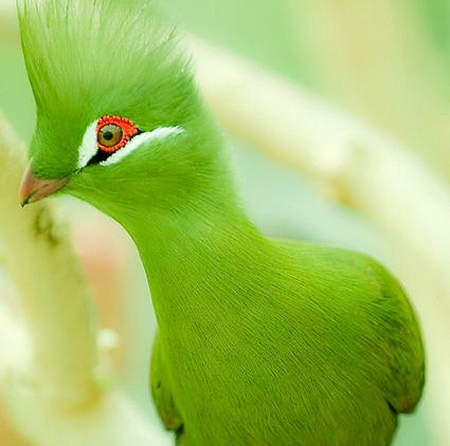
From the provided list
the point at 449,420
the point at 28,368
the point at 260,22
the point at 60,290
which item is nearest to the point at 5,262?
the point at 60,290

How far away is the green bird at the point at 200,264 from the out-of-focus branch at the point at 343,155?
0.44 feet

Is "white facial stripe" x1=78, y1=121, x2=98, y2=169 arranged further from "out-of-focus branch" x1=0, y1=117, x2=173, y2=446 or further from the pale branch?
the pale branch

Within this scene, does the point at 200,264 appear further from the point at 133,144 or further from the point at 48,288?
the point at 48,288

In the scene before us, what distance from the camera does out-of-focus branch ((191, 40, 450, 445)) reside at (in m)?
1.36

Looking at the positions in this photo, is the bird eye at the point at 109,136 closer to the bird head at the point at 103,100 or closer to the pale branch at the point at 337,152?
the bird head at the point at 103,100

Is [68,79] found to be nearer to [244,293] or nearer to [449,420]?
[244,293]

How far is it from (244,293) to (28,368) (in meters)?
0.48

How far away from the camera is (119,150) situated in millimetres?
886

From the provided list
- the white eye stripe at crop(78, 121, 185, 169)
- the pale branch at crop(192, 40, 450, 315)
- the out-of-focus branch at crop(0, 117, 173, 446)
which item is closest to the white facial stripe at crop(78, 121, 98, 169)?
the white eye stripe at crop(78, 121, 185, 169)

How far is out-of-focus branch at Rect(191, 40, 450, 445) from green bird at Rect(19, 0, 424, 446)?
133 millimetres

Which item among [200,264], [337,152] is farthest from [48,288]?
[337,152]

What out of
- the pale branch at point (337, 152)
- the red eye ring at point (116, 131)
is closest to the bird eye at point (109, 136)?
the red eye ring at point (116, 131)

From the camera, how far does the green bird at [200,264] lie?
2.90 ft

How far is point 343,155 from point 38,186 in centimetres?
70
